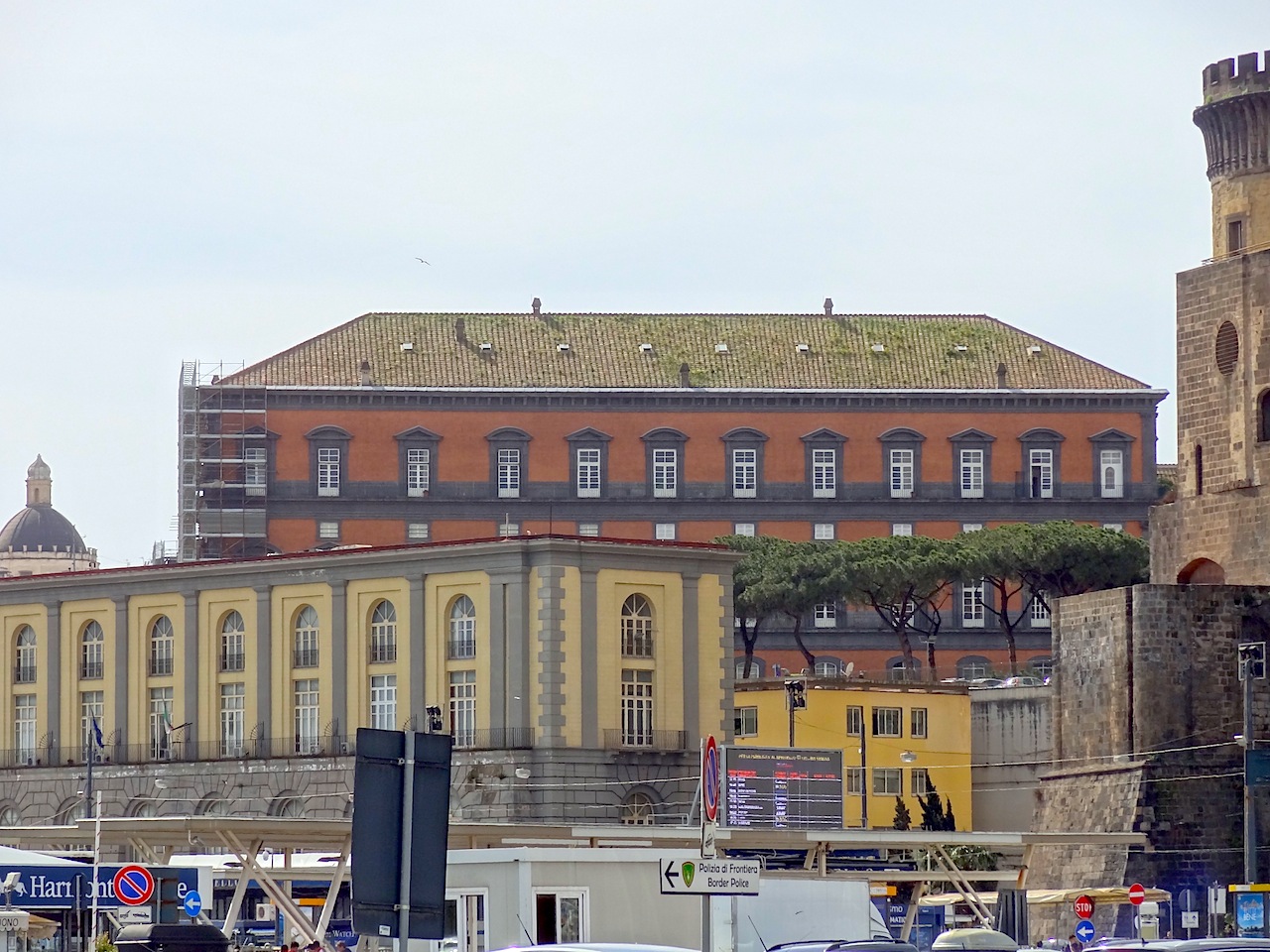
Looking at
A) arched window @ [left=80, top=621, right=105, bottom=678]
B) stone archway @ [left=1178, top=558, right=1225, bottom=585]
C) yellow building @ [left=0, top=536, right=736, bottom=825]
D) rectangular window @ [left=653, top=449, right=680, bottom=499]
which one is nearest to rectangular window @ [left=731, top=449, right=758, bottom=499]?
rectangular window @ [left=653, top=449, right=680, bottom=499]

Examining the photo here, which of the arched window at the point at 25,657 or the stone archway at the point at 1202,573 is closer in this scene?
the stone archway at the point at 1202,573

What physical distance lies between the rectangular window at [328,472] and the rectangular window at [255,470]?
7.64ft

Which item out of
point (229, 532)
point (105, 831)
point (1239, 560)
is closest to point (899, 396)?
point (229, 532)

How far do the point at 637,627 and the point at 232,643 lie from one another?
13.7m

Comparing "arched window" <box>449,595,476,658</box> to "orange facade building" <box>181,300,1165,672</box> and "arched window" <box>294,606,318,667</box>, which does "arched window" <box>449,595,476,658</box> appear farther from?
"orange facade building" <box>181,300,1165,672</box>

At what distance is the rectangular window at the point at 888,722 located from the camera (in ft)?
277

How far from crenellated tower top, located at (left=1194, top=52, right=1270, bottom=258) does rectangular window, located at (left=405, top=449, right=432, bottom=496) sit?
44.6 m

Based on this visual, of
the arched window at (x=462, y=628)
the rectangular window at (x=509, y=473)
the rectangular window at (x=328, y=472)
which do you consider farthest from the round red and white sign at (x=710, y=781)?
the rectangular window at (x=509, y=473)

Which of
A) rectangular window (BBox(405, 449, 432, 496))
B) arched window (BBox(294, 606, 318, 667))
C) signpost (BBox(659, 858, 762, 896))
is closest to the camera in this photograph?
signpost (BBox(659, 858, 762, 896))

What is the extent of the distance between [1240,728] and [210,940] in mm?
48479

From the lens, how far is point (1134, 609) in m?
69.4

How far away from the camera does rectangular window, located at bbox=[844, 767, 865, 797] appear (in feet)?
269

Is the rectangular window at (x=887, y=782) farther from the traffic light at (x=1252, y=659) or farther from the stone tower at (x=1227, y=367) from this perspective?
the traffic light at (x=1252, y=659)

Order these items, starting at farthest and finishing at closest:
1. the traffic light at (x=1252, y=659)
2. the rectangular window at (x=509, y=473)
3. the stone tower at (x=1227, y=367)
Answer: the rectangular window at (x=509, y=473) < the stone tower at (x=1227, y=367) < the traffic light at (x=1252, y=659)
